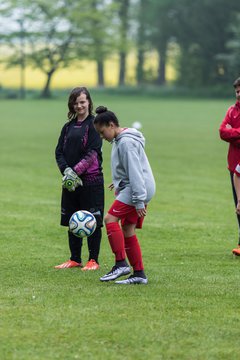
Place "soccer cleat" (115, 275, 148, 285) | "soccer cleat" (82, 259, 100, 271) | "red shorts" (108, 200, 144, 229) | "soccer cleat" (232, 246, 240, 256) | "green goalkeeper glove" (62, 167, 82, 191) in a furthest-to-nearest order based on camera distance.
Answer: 1. "soccer cleat" (232, 246, 240, 256)
2. "soccer cleat" (82, 259, 100, 271)
3. "green goalkeeper glove" (62, 167, 82, 191)
4. "soccer cleat" (115, 275, 148, 285)
5. "red shorts" (108, 200, 144, 229)

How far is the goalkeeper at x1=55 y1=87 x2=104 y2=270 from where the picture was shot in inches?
373

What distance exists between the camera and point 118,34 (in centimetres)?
9719

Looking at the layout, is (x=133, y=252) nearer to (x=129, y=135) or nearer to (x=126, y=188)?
(x=126, y=188)

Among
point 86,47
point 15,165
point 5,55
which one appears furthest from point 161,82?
point 15,165

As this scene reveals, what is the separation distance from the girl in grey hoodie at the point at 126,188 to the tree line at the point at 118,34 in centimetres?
7908

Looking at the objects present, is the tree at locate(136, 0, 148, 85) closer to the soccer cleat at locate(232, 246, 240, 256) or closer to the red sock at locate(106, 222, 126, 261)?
the soccer cleat at locate(232, 246, 240, 256)

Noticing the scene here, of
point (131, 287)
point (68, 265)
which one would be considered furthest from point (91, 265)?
point (131, 287)

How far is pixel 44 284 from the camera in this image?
8.65 m

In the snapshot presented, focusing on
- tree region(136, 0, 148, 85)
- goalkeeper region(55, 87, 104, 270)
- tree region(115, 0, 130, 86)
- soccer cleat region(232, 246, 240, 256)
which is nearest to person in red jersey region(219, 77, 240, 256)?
soccer cleat region(232, 246, 240, 256)

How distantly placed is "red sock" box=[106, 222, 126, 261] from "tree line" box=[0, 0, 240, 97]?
79.1 metres

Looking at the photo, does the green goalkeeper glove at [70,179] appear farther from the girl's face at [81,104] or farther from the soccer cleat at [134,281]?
the soccer cleat at [134,281]

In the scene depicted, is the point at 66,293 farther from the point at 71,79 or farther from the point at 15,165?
the point at 71,79

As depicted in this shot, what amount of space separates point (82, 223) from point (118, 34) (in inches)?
3525

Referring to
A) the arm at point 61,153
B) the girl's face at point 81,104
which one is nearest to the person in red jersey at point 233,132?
the girl's face at point 81,104
